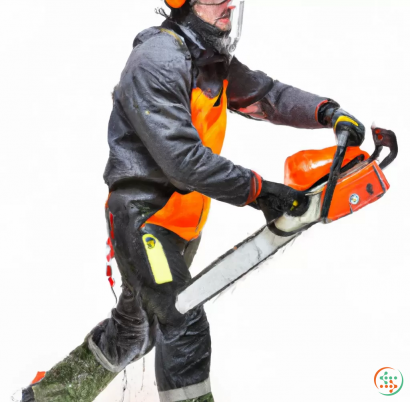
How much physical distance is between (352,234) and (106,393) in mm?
1305

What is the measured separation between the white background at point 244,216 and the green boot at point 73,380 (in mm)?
366

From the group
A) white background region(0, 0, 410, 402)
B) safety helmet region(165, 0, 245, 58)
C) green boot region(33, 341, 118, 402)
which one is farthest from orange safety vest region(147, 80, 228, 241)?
white background region(0, 0, 410, 402)

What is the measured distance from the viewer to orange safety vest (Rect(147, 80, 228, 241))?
2.16 metres

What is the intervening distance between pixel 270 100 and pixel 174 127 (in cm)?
57

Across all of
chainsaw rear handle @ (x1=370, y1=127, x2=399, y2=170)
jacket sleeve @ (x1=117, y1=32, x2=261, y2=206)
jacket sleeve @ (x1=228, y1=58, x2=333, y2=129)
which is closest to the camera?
jacket sleeve @ (x1=117, y1=32, x2=261, y2=206)

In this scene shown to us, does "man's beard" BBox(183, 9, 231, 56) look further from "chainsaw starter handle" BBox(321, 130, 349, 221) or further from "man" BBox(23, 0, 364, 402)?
"chainsaw starter handle" BBox(321, 130, 349, 221)

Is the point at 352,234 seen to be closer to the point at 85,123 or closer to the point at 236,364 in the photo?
the point at 236,364

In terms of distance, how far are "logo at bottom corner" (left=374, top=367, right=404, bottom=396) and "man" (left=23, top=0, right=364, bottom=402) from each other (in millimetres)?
939

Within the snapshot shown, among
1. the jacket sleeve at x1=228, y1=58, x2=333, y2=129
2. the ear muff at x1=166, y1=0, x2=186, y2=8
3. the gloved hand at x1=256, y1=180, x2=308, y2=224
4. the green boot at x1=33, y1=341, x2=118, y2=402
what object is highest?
the ear muff at x1=166, y1=0, x2=186, y2=8

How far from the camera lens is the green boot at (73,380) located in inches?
97.8

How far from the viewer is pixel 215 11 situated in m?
A: 2.16

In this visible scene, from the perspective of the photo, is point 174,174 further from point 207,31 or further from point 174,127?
point 207,31

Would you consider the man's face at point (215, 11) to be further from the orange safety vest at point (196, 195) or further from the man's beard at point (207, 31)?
the orange safety vest at point (196, 195)

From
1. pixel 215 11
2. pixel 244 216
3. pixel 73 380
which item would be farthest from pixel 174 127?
pixel 244 216
